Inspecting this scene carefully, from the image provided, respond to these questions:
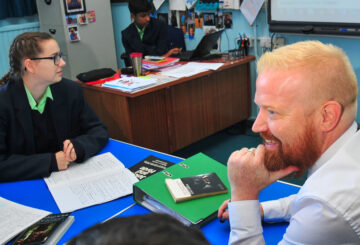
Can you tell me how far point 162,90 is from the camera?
2.99 m

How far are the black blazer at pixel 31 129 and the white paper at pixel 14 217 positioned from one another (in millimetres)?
225

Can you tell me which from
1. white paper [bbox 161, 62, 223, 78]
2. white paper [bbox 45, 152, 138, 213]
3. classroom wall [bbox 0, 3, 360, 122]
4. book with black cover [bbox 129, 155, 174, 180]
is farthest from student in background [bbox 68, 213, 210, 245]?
classroom wall [bbox 0, 3, 360, 122]

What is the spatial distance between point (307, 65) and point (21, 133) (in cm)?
137

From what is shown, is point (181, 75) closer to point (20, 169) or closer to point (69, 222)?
point (20, 169)

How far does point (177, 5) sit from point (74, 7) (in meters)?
1.22

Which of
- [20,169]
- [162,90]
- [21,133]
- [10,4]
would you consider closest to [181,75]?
[162,90]

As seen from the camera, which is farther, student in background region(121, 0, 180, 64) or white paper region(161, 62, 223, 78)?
student in background region(121, 0, 180, 64)

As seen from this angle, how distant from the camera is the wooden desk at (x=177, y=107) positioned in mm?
2834

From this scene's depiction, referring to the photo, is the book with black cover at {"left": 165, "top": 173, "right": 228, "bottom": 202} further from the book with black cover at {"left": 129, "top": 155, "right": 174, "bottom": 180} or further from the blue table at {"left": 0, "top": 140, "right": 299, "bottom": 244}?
the book with black cover at {"left": 129, "top": 155, "right": 174, "bottom": 180}

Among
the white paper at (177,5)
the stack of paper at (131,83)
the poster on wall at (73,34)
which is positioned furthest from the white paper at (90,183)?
the poster on wall at (73,34)

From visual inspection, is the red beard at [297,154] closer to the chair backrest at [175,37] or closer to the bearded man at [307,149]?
the bearded man at [307,149]

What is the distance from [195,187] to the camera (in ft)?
4.32

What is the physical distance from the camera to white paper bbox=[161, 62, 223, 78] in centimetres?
307

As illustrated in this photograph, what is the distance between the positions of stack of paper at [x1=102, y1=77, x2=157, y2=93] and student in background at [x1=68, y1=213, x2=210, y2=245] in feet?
7.66
